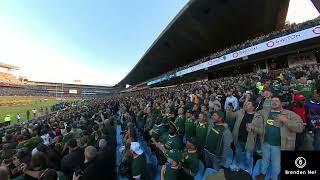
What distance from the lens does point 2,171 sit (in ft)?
14.8

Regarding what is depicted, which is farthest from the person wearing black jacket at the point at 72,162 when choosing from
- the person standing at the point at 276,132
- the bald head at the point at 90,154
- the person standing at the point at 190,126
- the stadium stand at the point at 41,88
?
the stadium stand at the point at 41,88

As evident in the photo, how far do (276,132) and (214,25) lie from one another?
31027 mm

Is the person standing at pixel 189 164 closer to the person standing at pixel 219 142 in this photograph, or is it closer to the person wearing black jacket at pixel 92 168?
the person standing at pixel 219 142

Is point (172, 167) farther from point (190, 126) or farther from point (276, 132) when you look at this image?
point (190, 126)

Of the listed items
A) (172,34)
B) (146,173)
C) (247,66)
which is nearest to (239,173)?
(146,173)

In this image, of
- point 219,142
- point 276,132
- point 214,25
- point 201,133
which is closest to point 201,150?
point 201,133

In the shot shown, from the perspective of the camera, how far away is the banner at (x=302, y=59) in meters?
24.7

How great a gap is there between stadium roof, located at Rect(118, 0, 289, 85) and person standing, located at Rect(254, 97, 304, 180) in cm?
2274

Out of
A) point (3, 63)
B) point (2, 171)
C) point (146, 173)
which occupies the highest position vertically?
point (3, 63)

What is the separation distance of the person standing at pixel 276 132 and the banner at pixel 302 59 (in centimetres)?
2053

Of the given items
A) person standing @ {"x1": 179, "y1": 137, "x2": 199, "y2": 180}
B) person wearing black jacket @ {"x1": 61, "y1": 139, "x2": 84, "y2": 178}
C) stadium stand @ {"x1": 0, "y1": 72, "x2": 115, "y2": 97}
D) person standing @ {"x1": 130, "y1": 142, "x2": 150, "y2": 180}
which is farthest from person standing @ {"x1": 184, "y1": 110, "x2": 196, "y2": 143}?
stadium stand @ {"x1": 0, "y1": 72, "x2": 115, "y2": 97}

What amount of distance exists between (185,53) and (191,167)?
47.7 meters

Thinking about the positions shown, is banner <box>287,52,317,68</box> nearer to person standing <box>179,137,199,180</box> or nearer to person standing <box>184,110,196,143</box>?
person standing <box>184,110,196,143</box>

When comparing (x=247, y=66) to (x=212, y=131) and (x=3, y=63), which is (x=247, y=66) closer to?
(x=212, y=131)
